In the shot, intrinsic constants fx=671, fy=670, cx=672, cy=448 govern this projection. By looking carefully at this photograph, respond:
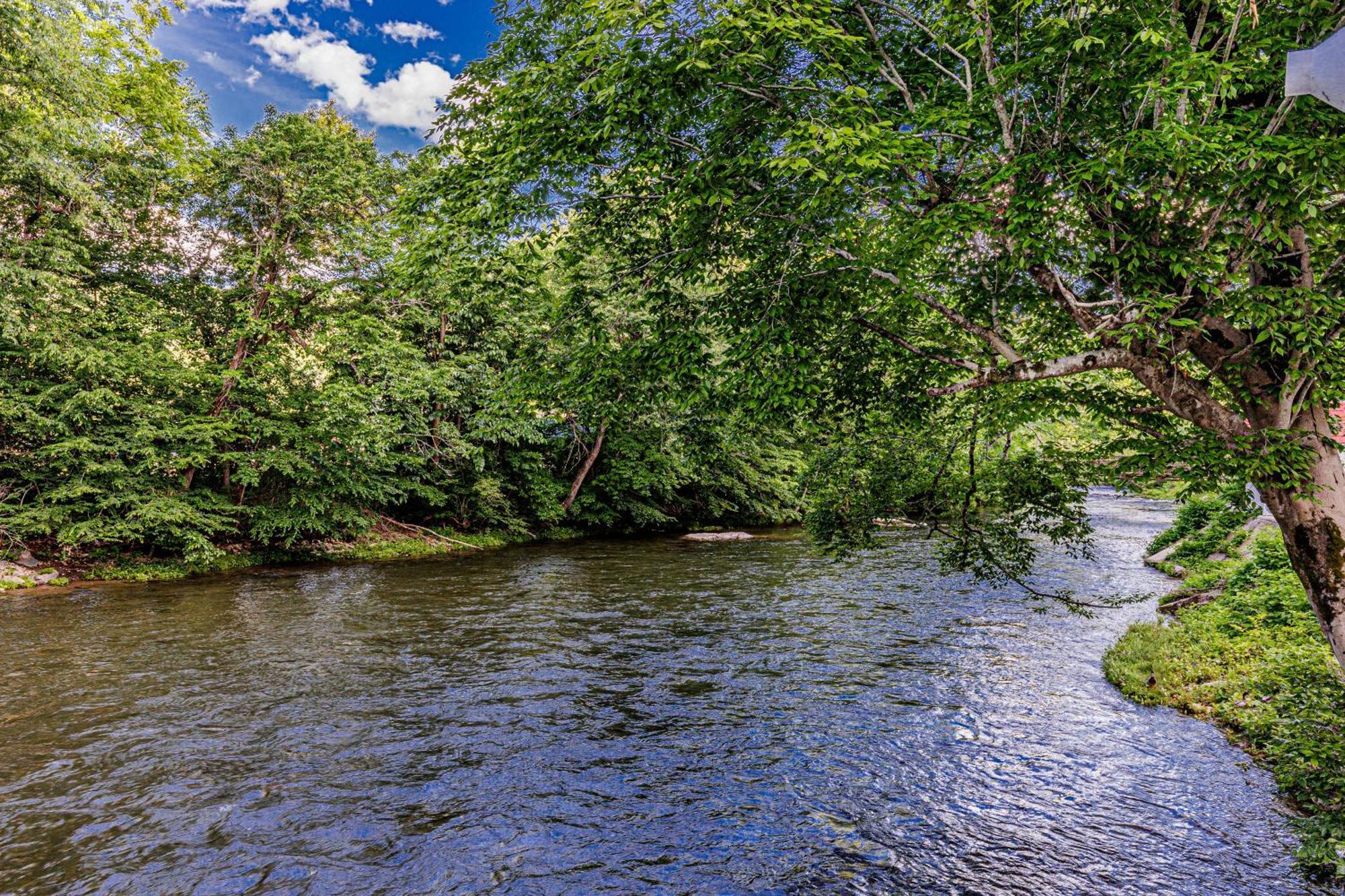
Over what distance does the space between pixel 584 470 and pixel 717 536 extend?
6.32m

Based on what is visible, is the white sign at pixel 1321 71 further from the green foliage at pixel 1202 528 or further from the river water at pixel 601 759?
the green foliage at pixel 1202 528

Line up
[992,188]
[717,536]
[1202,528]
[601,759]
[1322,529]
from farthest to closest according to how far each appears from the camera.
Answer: [717,536], [1202,528], [601,759], [992,188], [1322,529]

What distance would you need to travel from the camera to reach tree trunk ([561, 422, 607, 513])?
28500mm

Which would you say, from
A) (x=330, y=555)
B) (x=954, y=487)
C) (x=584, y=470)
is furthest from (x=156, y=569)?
(x=954, y=487)

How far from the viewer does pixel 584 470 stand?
28.7 metres

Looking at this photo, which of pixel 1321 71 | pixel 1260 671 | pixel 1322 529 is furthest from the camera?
pixel 1260 671

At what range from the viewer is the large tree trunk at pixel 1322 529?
519cm

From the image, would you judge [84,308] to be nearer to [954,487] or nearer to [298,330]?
[298,330]

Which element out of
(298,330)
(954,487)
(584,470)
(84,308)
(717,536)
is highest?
(298,330)

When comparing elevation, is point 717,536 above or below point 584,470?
below

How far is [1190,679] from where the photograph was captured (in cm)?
991

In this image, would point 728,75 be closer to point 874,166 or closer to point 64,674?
point 874,166

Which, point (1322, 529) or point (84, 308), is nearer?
point (1322, 529)

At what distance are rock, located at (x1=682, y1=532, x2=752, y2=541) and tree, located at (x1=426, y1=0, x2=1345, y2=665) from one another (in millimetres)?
20679
